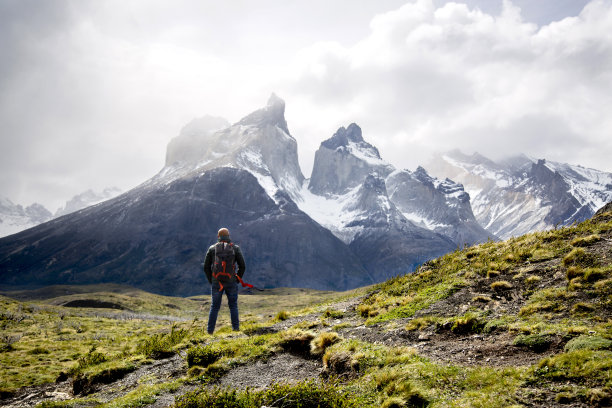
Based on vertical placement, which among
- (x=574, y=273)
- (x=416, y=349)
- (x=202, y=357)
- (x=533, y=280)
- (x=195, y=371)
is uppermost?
(x=574, y=273)

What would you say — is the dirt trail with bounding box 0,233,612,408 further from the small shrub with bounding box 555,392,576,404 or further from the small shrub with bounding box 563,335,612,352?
the small shrub with bounding box 563,335,612,352

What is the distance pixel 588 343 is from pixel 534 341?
48.1 inches

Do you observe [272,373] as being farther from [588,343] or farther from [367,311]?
[588,343]

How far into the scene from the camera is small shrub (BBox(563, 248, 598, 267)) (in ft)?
41.3

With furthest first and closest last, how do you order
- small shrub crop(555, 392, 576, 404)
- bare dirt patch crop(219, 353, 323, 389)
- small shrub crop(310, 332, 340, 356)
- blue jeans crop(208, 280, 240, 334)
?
blue jeans crop(208, 280, 240, 334) < small shrub crop(310, 332, 340, 356) < bare dirt patch crop(219, 353, 323, 389) < small shrub crop(555, 392, 576, 404)

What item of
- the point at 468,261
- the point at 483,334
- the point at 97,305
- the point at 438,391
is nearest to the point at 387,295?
the point at 468,261

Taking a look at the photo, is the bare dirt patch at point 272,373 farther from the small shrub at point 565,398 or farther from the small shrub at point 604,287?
the small shrub at point 604,287

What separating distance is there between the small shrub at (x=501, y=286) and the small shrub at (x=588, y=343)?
5.68 metres

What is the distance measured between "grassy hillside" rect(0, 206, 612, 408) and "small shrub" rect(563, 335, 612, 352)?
0.12 ft

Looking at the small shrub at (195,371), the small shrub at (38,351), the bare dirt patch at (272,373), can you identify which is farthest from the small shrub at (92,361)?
the bare dirt patch at (272,373)

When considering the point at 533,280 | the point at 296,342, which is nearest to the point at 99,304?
the point at 296,342

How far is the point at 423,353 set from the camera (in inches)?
374

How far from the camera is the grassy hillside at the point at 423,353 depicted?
6969mm

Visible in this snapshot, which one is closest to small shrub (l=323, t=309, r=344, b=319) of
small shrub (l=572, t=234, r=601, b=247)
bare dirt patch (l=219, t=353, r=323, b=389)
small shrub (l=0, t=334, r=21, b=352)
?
bare dirt patch (l=219, t=353, r=323, b=389)
